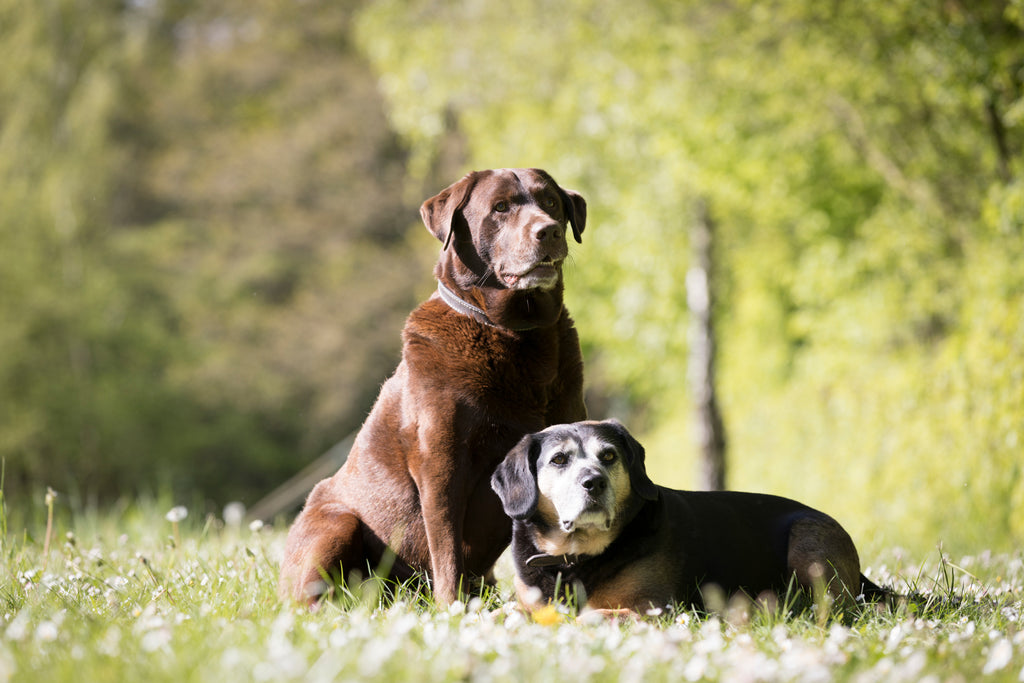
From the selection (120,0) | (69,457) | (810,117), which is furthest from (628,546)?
(120,0)

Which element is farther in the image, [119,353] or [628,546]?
[119,353]

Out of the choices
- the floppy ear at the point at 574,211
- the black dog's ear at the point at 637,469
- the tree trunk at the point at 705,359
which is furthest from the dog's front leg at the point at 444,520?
the tree trunk at the point at 705,359

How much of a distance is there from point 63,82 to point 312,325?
848 cm

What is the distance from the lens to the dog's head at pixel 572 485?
159 inches

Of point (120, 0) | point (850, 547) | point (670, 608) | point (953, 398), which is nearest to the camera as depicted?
point (670, 608)

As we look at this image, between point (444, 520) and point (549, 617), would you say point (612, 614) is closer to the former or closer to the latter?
point (549, 617)

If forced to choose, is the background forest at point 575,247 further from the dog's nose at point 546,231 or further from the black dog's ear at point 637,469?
the dog's nose at point 546,231

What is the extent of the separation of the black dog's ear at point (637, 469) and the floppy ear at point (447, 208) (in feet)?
3.87

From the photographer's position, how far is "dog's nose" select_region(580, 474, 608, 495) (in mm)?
3992

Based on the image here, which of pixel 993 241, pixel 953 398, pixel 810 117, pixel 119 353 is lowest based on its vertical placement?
pixel 119 353

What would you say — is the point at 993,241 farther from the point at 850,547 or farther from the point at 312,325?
the point at 312,325

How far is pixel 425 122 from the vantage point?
14461 millimetres

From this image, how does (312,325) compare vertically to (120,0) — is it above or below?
below

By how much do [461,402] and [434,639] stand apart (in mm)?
1365
